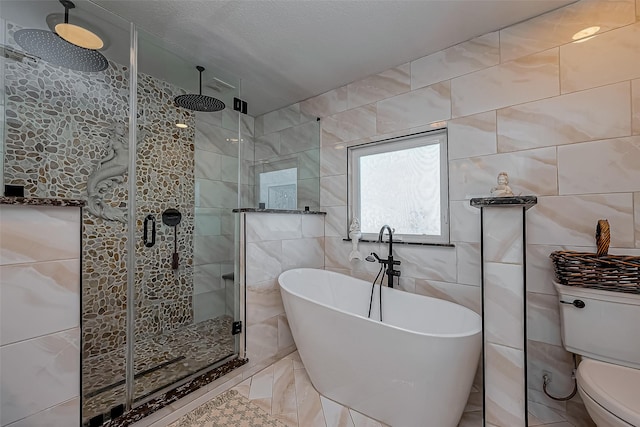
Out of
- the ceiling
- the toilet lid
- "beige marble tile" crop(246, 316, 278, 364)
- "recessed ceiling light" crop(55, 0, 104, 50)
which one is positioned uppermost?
the ceiling

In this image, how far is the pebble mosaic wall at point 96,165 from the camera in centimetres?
154

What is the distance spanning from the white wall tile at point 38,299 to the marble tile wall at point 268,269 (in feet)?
3.37

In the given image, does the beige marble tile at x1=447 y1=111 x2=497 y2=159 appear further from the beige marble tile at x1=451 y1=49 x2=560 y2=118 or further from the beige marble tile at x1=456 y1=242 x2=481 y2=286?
the beige marble tile at x1=456 y1=242 x2=481 y2=286

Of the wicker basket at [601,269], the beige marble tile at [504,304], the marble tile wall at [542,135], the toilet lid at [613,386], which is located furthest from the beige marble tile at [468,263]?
the toilet lid at [613,386]

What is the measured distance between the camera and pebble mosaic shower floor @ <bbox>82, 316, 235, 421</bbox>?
1.45m

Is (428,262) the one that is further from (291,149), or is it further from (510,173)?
(291,149)

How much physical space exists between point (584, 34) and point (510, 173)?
0.89m

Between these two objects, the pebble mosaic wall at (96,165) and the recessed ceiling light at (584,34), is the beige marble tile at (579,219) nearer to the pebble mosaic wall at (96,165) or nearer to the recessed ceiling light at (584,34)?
the recessed ceiling light at (584,34)

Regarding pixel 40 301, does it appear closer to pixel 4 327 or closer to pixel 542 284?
pixel 4 327

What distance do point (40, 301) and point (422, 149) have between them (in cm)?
253

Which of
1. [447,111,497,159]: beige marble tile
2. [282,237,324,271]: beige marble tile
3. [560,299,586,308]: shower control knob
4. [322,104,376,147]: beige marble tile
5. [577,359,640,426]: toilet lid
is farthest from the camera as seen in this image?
[322,104,376,147]: beige marble tile

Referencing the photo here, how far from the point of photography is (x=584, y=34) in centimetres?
162

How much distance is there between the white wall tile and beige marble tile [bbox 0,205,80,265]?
0.04 meters

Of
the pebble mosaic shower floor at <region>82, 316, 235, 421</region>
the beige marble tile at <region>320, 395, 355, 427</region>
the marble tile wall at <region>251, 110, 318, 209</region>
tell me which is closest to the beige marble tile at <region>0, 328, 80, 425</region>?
the pebble mosaic shower floor at <region>82, 316, 235, 421</region>
